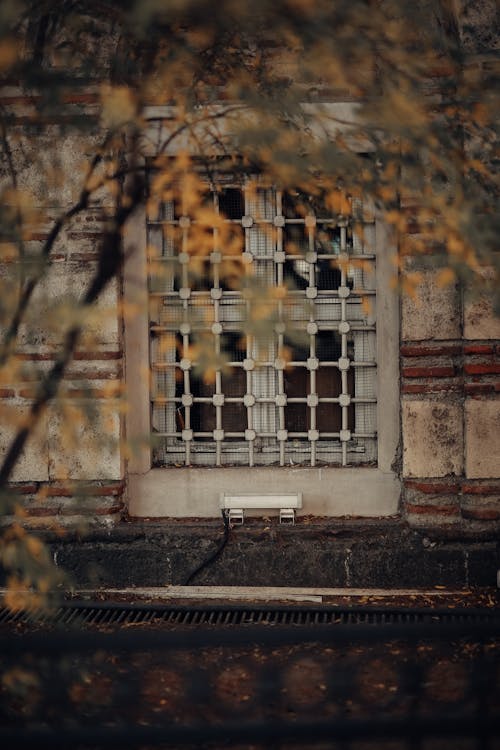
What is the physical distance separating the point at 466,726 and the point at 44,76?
242cm

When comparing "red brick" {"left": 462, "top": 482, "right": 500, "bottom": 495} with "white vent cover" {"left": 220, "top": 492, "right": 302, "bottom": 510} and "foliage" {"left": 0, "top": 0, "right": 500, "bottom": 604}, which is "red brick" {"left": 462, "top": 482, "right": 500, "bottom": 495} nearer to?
"white vent cover" {"left": 220, "top": 492, "right": 302, "bottom": 510}

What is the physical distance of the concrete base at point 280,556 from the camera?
5449 mm

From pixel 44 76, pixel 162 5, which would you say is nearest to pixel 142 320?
pixel 44 76

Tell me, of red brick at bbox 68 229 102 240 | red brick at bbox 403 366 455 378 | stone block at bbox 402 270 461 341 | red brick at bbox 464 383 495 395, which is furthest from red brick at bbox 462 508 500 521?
red brick at bbox 68 229 102 240

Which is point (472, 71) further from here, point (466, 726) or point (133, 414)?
point (466, 726)

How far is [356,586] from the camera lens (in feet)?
18.0

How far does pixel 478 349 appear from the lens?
209 inches

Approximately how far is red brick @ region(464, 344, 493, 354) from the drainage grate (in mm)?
1476

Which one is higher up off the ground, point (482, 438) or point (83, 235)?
point (83, 235)

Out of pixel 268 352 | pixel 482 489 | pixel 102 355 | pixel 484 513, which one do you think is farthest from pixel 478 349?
pixel 102 355

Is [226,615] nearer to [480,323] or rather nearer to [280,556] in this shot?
[280,556]

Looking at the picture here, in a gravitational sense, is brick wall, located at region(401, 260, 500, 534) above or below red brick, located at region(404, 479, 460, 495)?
above

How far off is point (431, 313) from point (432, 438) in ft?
2.49

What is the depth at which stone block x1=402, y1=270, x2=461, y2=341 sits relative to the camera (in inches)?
213
